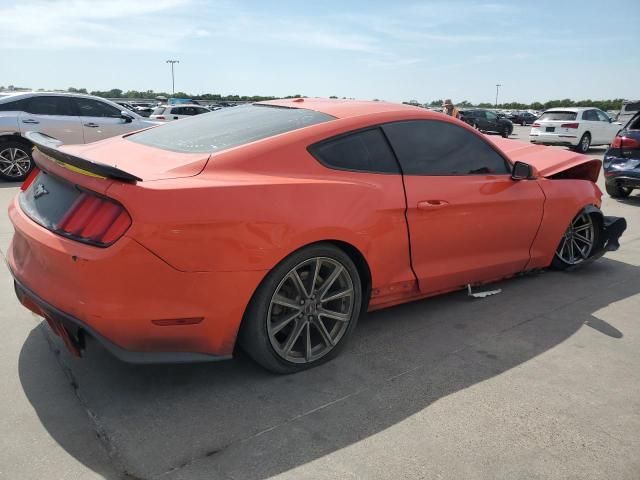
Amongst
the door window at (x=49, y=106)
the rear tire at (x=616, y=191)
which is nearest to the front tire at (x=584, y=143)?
the rear tire at (x=616, y=191)

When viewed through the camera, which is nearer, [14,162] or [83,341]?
[83,341]

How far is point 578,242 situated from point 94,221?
14.4 feet

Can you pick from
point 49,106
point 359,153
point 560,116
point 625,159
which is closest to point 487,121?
point 560,116

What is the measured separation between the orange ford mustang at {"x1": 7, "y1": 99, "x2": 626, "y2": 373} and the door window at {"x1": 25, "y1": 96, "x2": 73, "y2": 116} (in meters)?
7.29

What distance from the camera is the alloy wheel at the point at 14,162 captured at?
9.29m

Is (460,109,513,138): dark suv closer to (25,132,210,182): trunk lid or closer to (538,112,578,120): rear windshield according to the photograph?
(538,112,578,120): rear windshield

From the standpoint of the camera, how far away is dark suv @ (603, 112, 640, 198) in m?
8.00

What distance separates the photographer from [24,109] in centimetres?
951

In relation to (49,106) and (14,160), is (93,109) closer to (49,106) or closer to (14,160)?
(49,106)

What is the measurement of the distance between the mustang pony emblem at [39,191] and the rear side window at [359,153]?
56.6 inches

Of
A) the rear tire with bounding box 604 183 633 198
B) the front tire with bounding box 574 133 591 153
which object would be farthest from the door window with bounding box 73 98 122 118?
the front tire with bounding box 574 133 591 153

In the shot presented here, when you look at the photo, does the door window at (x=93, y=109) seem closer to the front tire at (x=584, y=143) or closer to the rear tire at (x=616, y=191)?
the rear tire at (x=616, y=191)

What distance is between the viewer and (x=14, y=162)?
9.37 meters

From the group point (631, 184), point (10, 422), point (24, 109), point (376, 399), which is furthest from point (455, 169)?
point (24, 109)
